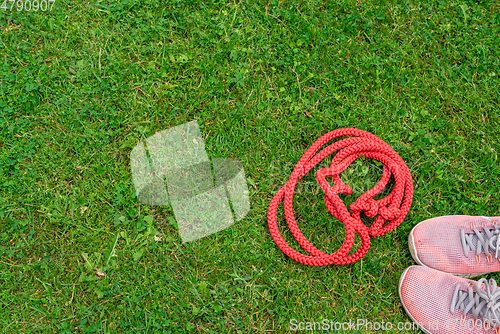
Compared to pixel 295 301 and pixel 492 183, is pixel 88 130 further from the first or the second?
pixel 492 183

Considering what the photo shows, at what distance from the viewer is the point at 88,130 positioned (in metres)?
2.40

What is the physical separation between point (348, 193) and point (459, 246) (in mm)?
743

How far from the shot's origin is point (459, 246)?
221 centimetres

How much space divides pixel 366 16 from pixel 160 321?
8.41 feet

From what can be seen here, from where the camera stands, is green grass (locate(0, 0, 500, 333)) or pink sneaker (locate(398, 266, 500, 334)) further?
green grass (locate(0, 0, 500, 333))

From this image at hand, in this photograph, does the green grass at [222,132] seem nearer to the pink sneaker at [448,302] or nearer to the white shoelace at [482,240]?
the pink sneaker at [448,302]

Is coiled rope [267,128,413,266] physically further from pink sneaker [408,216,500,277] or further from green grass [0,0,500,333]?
pink sneaker [408,216,500,277]

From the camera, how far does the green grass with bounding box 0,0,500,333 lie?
7.17 feet

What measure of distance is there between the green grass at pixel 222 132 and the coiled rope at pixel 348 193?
9cm

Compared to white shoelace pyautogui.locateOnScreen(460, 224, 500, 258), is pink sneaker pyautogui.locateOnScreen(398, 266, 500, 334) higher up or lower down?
lower down

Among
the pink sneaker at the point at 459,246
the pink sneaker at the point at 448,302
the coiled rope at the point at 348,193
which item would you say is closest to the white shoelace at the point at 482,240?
the pink sneaker at the point at 459,246

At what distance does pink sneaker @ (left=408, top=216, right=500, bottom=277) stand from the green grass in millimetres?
113

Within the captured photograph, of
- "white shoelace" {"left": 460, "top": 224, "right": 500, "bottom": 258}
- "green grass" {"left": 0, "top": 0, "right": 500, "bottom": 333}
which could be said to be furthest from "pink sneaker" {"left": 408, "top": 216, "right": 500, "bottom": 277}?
"green grass" {"left": 0, "top": 0, "right": 500, "bottom": 333}

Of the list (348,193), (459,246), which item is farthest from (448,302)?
(348,193)
